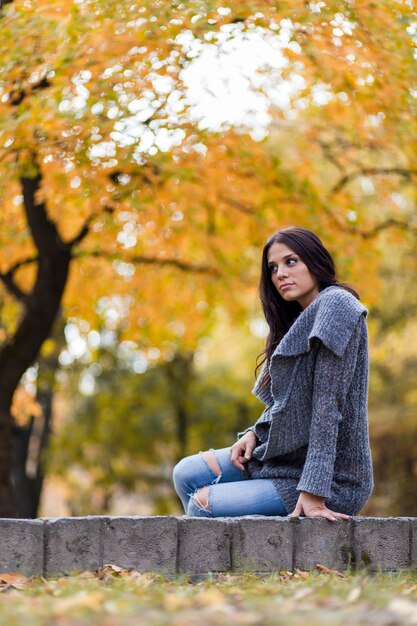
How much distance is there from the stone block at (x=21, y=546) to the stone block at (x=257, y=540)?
769mm

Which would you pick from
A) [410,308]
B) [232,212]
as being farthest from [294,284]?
[410,308]

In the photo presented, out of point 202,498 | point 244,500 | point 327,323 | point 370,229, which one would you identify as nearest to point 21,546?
point 202,498

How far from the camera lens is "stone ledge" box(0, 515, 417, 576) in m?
3.55

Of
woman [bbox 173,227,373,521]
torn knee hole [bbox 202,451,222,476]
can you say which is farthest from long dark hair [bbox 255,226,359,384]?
torn knee hole [bbox 202,451,222,476]

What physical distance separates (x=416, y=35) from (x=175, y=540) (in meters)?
→ 3.90

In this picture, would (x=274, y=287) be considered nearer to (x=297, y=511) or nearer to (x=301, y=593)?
(x=297, y=511)

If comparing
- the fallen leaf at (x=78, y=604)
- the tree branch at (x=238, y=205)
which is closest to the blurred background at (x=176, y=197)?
the tree branch at (x=238, y=205)

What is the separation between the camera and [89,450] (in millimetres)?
17891

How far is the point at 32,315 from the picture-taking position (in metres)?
8.64

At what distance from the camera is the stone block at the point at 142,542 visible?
3.60 metres

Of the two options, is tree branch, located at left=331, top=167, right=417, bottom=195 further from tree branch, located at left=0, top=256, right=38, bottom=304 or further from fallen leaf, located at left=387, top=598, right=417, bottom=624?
fallen leaf, located at left=387, top=598, right=417, bottom=624

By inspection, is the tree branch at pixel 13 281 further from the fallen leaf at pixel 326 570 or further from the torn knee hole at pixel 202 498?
the fallen leaf at pixel 326 570

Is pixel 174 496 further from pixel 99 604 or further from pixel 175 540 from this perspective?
pixel 99 604

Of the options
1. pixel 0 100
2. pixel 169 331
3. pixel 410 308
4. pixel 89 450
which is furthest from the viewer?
pixel 89 450
